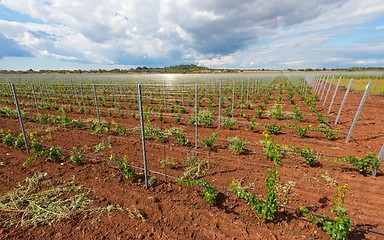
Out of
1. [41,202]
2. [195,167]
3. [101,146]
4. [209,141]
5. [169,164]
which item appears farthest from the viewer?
[101,146]

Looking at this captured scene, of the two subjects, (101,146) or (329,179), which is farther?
(101,146)

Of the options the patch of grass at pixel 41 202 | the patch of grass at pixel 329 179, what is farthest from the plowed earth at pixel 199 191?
the patch of grass at pixel 41 202

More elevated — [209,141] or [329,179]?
[209,141]

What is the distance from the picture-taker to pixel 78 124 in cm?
766

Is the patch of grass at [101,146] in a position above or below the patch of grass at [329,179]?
below

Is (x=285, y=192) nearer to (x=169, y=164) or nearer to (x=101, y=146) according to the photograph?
(x=169, y=164)

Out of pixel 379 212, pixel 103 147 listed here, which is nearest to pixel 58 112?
pixel 103 147

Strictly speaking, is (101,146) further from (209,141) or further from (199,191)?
(199,191)

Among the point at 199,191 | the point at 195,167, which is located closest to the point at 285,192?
the point at 199,191

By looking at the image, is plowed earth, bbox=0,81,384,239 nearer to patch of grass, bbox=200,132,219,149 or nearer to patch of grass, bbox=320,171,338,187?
patch of grass, bbox=320,171,338,187

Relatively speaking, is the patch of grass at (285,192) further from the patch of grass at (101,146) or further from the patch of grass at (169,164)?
the patch of grass at (101,146)

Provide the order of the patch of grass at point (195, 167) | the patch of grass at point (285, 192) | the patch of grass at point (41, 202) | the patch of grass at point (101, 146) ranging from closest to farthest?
the patch of grass at point (41, 202) < the patch of grass at point (285, 192) < the patch of grass at point (195, 167) < the patch of grass at point (101, 146)

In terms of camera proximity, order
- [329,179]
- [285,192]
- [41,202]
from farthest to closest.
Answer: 1. [329,179]
2. [285,192]
3. [41,202]

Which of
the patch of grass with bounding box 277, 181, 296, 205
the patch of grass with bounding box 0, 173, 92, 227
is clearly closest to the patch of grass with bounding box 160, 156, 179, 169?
the patch of grass with bounding box 0, 173, 92, 227
